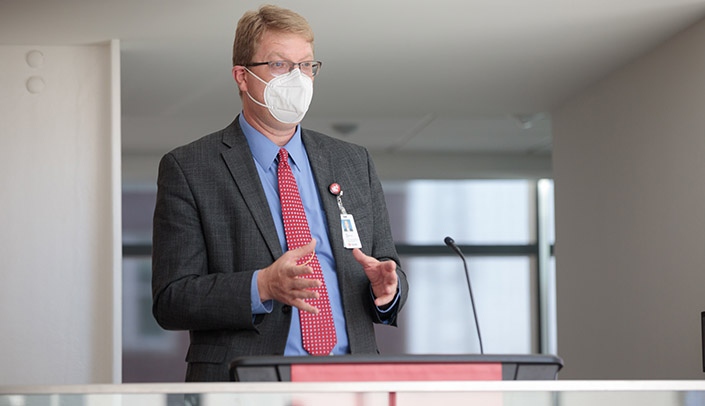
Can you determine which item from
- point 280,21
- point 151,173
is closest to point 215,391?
point 280,21

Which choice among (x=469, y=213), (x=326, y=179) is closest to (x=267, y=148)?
(x=326, y=179)

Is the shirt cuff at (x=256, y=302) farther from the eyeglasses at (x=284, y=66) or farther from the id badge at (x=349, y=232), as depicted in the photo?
the eyeglasses at (x=284, y=66)

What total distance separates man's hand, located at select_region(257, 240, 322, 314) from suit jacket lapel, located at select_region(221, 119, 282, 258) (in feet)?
0.77

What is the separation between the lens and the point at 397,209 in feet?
39.7

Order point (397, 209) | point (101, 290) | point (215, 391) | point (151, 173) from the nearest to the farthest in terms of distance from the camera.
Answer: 1. point (215, 391)
2. point (101, 290)
3. point (151, 173)
4. point (397, 209)

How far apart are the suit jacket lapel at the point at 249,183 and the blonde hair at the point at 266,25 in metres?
0.24

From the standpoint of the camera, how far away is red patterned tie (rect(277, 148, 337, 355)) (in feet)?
7.15

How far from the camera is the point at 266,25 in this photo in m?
2.38

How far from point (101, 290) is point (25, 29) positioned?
130 cm

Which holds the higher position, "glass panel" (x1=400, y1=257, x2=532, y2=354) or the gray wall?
the gray wall

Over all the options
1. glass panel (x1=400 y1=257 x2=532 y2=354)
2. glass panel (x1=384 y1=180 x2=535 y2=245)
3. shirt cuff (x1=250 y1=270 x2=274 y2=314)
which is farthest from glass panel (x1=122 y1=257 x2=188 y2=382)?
shirt cuff (x1=250 y1=270 x2=274 y2=314)

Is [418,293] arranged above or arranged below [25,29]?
below

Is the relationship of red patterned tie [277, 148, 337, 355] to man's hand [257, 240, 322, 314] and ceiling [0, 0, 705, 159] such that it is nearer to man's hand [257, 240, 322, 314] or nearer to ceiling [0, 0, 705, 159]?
man's hand [257, 240, 322, 314]

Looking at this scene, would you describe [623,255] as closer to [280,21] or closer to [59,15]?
[59,15]
